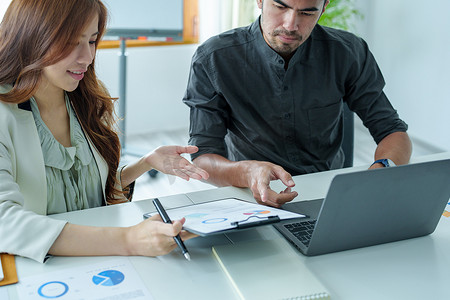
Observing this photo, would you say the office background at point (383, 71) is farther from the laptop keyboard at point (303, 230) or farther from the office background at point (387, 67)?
the laptop keyboard at point (303, 230)

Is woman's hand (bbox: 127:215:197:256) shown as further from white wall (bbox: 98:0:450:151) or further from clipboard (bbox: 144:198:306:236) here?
white wall (bbox: 98:0:450:151)

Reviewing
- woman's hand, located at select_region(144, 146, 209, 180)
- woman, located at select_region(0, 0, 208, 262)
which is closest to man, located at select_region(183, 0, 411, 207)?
woman's hand, located at select_region(144, 146, 209, 180)

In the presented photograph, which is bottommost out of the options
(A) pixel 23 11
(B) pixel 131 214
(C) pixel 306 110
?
(B) pixel 131 214

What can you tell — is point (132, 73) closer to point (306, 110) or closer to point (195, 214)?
point (306, 110)

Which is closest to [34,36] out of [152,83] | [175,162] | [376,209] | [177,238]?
[175,162]

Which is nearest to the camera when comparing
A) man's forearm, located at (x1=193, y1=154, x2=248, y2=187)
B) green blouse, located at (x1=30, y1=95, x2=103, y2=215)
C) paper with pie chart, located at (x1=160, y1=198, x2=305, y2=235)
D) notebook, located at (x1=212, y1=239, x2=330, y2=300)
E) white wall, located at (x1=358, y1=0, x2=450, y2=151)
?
notebook, located at (x1=212, y1=239, x2=330, y2=300)

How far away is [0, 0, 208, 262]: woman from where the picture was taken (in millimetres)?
1175

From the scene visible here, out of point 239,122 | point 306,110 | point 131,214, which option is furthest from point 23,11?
point 306,110

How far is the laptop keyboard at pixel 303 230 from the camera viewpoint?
1.23 metres

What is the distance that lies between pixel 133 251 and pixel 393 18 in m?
3.19

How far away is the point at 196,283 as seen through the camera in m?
1.09

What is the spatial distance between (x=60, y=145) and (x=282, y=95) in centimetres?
75

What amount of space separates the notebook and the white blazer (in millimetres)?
361

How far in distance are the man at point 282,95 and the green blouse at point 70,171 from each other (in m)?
0.37
